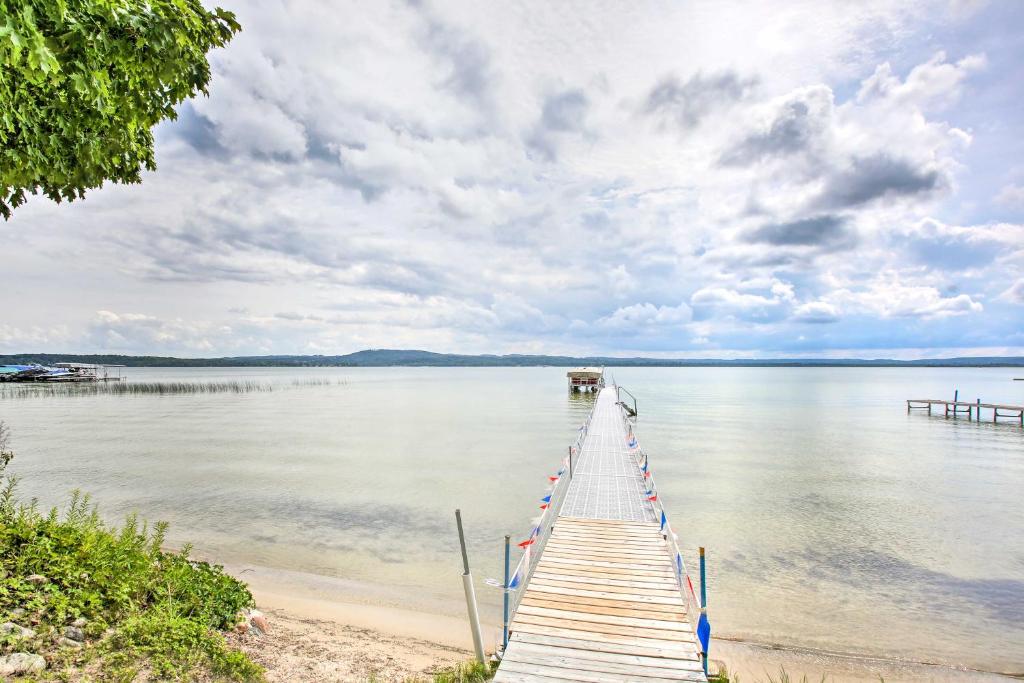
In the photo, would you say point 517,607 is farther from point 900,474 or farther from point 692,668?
point 900,474

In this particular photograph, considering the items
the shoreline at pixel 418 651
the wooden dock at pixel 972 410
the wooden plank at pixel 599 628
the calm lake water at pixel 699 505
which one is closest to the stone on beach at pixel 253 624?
the shoreline at pixel 418 651

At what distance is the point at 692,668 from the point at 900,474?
25.3m

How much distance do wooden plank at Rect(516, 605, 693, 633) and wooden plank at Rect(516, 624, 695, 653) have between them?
0.30m

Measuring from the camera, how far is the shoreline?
805cm

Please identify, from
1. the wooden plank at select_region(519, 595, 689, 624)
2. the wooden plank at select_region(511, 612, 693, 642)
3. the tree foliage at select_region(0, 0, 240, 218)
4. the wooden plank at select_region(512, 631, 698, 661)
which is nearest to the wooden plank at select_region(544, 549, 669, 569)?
the wooden plank at select_region(519, 595, 689, 624)

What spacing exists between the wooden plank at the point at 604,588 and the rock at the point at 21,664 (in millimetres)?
6253

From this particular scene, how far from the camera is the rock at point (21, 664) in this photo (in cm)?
515

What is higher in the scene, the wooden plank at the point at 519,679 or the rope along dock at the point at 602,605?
the rope along dock at the point at 602,605

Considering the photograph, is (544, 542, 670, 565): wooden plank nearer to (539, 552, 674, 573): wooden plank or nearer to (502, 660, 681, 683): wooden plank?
(539, 552, 674, 573): wooden plank

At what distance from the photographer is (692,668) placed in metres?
6.41

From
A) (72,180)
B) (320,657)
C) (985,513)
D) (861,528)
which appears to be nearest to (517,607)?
(320,657)

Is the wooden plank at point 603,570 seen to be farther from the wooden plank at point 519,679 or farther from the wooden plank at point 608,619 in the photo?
the wooden plank at point 519,679

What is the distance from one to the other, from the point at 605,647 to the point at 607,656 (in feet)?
0.58

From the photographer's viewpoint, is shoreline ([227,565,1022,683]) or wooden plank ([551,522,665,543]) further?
wooden plank ([551,522,665,543])
